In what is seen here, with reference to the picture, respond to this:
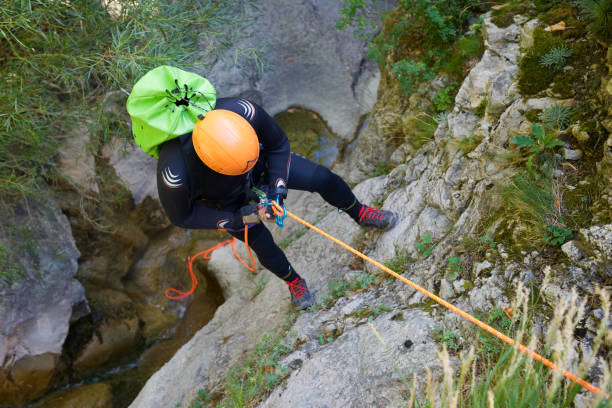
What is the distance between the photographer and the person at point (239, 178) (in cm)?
252

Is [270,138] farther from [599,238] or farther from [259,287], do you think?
[259,287]

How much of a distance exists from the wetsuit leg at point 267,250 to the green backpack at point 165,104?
1.07 metres

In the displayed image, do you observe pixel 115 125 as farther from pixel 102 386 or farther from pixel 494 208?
pixel 494 208

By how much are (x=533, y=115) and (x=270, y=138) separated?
2007 mm

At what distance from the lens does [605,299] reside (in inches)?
55.9

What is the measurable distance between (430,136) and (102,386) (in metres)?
5.28

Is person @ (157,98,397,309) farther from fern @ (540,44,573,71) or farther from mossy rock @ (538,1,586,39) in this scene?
mossy rock @ (538,1,586,39)

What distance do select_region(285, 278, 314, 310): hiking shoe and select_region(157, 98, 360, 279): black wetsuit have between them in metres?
0.17

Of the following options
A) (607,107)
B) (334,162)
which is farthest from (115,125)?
(607,107)

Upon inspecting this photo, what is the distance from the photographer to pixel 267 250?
11.7 ft

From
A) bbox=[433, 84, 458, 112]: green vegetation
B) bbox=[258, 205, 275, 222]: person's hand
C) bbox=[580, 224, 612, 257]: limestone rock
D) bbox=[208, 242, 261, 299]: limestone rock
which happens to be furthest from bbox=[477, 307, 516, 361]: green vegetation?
bbox=[208, 242, 261, 299]: limestone rock

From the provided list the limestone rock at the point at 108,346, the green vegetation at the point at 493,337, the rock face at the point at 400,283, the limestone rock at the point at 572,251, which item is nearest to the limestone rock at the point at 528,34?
the rock face at the point at 400,283

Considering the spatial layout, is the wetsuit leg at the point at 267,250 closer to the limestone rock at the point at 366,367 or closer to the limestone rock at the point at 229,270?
the limestone rock at the point at 366,367

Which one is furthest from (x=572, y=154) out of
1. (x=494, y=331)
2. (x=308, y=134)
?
(x=308, y=134)
